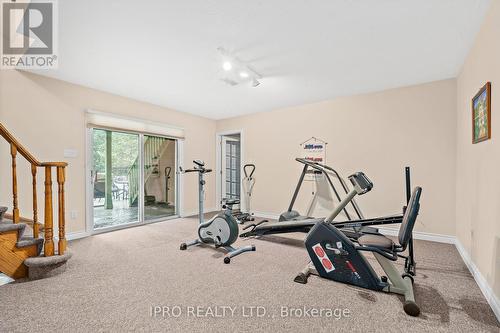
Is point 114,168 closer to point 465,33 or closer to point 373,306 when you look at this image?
point 373,306

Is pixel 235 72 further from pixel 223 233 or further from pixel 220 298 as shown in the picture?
pixel 220 298

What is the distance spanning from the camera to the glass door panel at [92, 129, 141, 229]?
431 centimetres

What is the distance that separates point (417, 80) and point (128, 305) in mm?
4639

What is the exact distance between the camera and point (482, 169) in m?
2.21

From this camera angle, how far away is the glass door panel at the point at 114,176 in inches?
170

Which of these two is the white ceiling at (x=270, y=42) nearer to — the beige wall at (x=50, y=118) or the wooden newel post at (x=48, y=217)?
the beige wall at (x=50, y=118)

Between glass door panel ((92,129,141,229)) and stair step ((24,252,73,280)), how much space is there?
1875mm

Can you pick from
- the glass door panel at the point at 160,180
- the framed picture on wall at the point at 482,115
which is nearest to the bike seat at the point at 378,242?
the framed picture on wall at the point at 482,115

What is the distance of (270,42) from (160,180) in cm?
415

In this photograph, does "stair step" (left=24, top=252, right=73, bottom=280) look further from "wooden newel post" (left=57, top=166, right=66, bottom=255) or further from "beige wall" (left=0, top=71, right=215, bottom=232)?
"beige wall" (left=0, top=71, right=215, bottom=232)

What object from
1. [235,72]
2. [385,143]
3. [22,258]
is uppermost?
[235,72]

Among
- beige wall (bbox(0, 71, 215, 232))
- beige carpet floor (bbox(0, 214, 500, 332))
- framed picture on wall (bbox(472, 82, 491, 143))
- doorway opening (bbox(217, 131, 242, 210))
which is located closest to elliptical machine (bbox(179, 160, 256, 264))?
beige carpet floor (bbox(0, 214, 500, 332))

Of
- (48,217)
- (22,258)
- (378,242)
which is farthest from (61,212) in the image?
(378,242)

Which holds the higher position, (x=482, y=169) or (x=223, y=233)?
(x=482, y=169)
